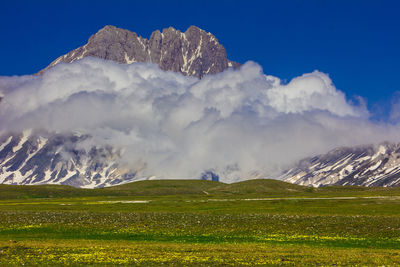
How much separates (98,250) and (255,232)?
24935mm

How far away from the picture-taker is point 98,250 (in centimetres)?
4791

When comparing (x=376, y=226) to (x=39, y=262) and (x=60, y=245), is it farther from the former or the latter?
(x=39, y=262)

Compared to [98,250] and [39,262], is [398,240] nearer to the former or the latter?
[98,250]

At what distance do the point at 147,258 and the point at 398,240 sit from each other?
1216 inches

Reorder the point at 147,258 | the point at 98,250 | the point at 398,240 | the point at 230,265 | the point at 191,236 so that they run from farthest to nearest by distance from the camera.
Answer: the point at 191,236 < the point at 398,240 < the point at 98,250 < the point at 147,258 < the point at 230,265

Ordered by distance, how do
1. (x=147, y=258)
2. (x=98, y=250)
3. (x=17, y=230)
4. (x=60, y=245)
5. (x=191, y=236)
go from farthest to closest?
1. (x=17, y=230)
2. (x=191, y=236)
3. (x=60, y=245)
4. (x=98, y=250)
5. (x=147, y=258)

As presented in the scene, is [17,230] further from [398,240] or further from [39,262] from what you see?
[398,240]

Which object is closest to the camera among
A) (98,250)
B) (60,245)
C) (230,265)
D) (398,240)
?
(230,265)

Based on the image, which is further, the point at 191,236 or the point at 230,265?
the point at 191,236

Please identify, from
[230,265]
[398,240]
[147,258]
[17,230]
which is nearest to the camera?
[230,265]

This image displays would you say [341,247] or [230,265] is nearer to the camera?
[230,265]

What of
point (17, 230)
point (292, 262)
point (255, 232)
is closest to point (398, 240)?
point (255, 232)

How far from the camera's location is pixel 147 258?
43156 millimetres

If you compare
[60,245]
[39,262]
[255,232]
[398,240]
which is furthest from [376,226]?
[39,262]
